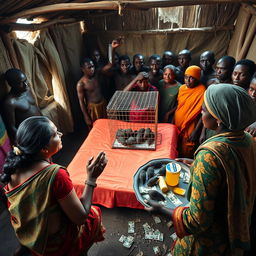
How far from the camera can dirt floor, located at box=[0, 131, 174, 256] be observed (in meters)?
2.26

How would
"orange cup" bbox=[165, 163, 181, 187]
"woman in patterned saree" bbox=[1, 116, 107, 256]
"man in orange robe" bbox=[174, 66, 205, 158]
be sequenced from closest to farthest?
"woman in patterned saree" bbox=[1, 116, 107, 256], "orange cup" bbox=[165, 163, 181, 187], "man in orange robe" bbox=[174, 66, 205, 158]

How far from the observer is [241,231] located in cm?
121

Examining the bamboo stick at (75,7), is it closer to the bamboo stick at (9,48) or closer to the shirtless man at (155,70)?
the bamboo stick at (9,48)

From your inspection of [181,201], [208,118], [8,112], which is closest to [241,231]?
[181,201]

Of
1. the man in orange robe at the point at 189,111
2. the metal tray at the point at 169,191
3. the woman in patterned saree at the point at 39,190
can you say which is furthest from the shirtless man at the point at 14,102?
the man in orange robe at the point at 189,111

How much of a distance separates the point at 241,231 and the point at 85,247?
122cm

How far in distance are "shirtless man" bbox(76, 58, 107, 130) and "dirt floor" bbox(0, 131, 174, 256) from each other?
2096 millimetres

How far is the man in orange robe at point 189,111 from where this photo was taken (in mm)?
3209

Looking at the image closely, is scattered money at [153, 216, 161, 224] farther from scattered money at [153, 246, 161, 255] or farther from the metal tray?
the metal tray

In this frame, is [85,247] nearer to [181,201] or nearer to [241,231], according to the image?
[181,201]

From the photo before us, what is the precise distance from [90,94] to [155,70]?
141 centimetres

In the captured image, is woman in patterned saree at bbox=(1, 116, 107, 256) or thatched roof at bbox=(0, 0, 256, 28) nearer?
woman in patterned saree at bbox=(1, 116, 107, 256)

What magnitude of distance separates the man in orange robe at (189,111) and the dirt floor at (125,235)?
139 centimetres

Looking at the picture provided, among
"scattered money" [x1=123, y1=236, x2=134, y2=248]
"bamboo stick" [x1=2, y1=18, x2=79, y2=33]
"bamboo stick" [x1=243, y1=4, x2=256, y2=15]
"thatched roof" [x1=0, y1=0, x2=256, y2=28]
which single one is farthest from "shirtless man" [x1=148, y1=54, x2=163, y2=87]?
"scattered money" [x1=123, y1=236, x2=134, y2=248]
